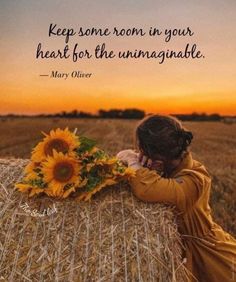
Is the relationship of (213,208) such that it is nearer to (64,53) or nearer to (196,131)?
(64,53)

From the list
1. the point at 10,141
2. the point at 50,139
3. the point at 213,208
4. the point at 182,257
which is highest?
the point at 50,139

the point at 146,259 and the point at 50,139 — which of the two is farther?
the point at 50,139

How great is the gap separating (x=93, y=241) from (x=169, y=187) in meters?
0.46

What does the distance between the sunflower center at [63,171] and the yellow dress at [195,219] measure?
1.01 feet

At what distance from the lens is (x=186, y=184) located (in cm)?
348

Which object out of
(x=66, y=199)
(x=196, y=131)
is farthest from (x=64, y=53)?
(x=196, y=131)

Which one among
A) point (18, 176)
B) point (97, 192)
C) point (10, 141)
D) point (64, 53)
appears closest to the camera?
point (97, 192)

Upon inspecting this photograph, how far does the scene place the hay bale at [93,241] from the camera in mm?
3213

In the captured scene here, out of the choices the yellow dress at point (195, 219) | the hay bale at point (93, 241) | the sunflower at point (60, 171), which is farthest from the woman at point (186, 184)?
the sunflower at point (60, 171)

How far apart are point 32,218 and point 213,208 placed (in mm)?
3702

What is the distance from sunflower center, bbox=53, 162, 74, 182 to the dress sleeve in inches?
12.1

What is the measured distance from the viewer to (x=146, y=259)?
127 inches

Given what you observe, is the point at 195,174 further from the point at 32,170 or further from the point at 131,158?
the point at 32,170

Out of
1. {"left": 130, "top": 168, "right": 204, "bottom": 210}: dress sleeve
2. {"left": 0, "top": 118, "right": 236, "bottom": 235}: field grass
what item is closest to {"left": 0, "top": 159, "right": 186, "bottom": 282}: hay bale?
{"left": 130, "top": 168, "right": 204, "bottom": 210}: dress sleeve
